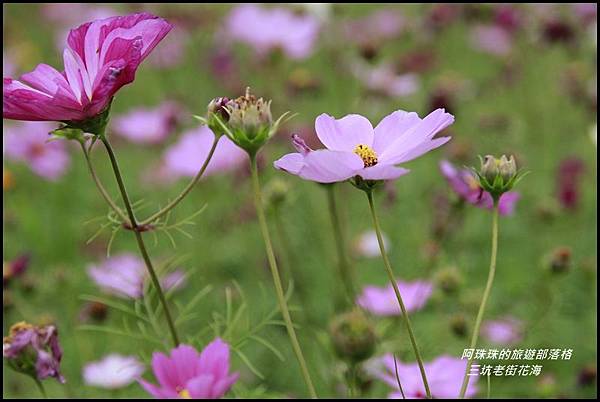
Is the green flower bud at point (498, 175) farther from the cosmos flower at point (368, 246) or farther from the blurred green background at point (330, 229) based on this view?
the cosmos flower at point (368, 246)

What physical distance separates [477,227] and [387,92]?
278 millimetres

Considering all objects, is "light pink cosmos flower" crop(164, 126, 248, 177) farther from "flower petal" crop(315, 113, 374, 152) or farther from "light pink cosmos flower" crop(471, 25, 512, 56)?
"light pink cosmos flower" crop(471, 25, 512, 56)

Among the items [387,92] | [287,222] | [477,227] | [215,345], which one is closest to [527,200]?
[477,227]

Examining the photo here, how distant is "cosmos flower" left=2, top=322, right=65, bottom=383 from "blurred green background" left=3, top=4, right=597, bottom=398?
22cm

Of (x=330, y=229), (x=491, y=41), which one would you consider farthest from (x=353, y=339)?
(x=491, y=41)

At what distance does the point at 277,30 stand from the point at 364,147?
3.29 feet

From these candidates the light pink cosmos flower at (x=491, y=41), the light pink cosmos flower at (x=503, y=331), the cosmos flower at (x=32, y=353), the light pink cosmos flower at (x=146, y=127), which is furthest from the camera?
the light pink cosmos flower at (x=491, y=41)

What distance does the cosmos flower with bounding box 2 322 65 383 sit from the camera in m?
0.52

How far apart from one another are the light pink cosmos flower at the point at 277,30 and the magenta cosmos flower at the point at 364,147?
0.88 m

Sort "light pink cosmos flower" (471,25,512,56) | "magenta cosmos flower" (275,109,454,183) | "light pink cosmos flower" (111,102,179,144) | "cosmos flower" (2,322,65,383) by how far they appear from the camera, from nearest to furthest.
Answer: "magenta cosmos flower" (275,109,454,183) < "cosmos flower" (2,322,65,383) < "light pink cosmos flower" (111,102,179,144) < "light pink cosmos flower" (471,25,512,56)

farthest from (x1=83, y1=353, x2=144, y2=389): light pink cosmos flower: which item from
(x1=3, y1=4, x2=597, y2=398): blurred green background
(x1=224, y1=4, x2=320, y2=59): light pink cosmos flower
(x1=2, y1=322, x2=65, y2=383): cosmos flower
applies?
(x1=224, y1=4, x2=320, y2=59): light pink cosmos flower

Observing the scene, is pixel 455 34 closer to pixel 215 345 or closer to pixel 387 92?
pixel 387 92

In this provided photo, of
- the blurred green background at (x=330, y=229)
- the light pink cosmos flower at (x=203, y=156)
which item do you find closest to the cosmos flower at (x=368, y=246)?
the blurred green background at (x=330, y=229)

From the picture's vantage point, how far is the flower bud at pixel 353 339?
1.59ft
